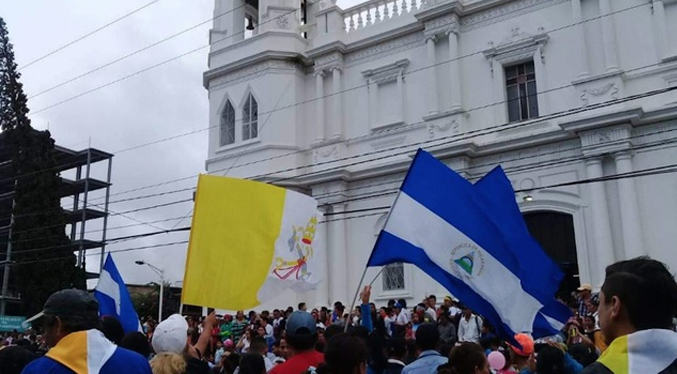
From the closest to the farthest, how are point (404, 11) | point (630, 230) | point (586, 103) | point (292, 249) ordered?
point (292, 249) → point (630, 230) → point (586, 103) → point (404, 11)

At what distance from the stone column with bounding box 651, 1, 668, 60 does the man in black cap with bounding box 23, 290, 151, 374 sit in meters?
17.4

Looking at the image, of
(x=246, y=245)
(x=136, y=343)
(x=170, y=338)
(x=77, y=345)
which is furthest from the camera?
(x=246, y=245)

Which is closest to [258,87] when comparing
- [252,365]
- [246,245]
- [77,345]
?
[246,245]

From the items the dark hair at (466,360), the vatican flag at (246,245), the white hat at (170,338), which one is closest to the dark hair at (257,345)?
the vatican flag at (246,245)

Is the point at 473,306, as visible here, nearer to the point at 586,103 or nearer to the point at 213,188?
the point at 213,188

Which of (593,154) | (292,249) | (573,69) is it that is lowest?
(292,249)

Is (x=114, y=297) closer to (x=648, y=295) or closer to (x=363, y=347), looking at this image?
(x=363, y=347)

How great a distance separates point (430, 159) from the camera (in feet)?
23.8

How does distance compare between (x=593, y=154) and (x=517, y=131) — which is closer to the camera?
(x=593, y=154)

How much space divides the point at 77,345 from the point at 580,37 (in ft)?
58.6

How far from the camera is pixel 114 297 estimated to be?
873 centimetres

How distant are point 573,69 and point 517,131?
225 centimetres

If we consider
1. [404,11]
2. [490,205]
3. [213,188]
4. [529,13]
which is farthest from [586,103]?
[213,188]

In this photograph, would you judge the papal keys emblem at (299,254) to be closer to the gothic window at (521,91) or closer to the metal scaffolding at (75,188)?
the gothic window at (521,91)
